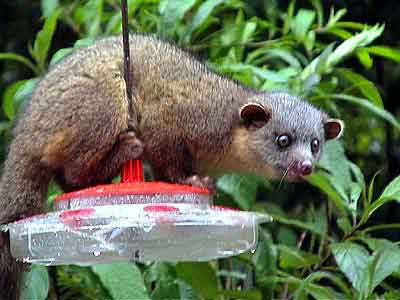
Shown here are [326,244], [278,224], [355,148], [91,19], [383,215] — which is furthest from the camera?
[355,148]

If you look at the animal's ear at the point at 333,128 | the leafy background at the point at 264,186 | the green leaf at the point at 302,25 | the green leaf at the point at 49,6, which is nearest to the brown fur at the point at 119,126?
the animal's ear at the point at 333,128

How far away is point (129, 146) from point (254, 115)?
0.59 m

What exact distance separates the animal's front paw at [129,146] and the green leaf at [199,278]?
0.74 metres

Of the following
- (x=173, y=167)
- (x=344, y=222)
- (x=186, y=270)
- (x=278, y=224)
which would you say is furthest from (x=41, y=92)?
(x=278, y=224)

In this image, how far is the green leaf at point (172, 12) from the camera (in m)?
4.38

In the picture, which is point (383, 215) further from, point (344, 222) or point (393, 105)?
point (344, 222)

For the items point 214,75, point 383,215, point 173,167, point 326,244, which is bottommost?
point 383,215

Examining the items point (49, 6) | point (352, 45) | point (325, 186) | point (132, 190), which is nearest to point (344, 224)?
point (325, 186)

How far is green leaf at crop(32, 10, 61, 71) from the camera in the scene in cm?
436

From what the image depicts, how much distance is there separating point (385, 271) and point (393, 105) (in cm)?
355

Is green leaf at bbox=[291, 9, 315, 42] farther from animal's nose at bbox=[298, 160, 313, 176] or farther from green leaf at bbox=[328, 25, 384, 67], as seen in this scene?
animal's nose at bbox=[298, 160, 313, 176]

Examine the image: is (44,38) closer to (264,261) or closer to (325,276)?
(264,261)

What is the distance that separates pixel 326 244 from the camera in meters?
4.49

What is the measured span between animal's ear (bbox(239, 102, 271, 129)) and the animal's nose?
288 mm
